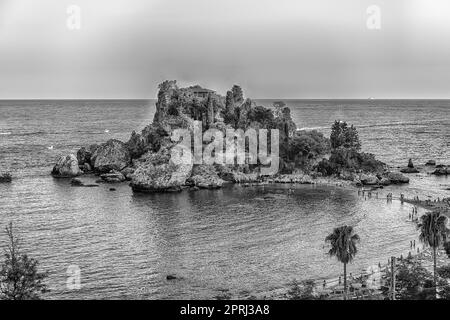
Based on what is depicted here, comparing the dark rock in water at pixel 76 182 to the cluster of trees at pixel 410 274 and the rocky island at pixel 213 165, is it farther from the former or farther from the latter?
the cluster of trees at pixel 410 274

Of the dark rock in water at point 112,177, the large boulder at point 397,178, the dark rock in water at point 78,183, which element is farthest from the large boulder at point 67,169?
the large boulder at point 397,178

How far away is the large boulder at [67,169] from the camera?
14175 centimetres

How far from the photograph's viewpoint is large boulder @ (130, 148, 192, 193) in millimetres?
122312

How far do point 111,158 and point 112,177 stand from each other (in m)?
11.5

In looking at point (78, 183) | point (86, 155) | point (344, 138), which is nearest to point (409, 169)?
point (344, 138)

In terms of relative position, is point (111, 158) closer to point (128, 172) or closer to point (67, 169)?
point (128, 172)

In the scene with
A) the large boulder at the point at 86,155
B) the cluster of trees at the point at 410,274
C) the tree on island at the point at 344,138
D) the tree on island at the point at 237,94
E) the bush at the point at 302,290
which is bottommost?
the bush at the point at 302,290

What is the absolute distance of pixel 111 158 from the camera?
145125mm

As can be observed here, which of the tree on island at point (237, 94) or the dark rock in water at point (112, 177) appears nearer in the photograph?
the dark rock in water at point (112, 177)

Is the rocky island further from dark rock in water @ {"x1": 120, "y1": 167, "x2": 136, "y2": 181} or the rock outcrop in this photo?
the rock outcrop

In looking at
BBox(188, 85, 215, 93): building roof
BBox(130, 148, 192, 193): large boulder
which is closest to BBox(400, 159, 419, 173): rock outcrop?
BBox(188, 85, 215, 93): building roof

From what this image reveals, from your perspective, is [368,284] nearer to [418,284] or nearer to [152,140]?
[418,284]
